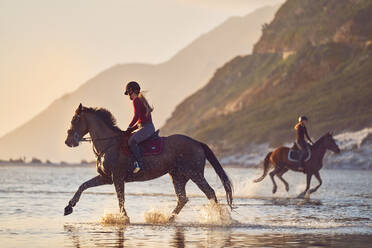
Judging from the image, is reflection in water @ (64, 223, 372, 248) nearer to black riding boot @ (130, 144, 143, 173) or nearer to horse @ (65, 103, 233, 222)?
black riding boot @ (130, 144, 143, 173)

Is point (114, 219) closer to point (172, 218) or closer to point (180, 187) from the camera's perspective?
point (172, 218)

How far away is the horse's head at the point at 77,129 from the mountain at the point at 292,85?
109207mm

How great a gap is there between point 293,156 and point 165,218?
1606cm

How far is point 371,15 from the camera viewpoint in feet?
543

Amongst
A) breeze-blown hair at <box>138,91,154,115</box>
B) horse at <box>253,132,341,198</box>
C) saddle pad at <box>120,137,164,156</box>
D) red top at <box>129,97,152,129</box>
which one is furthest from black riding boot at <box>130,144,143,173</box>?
horse at <box>253,132,341,198</box>

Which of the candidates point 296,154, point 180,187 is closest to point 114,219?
point 180,187

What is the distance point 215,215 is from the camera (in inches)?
821

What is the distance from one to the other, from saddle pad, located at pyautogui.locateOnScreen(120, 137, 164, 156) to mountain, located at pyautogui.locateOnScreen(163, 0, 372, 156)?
109 m

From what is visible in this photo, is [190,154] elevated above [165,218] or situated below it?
above

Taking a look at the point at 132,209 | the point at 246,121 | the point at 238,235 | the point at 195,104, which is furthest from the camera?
the point at 195,104

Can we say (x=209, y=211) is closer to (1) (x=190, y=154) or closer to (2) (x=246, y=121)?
(1) (x=190, y=154)

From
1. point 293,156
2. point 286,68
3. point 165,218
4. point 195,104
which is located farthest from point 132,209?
point 195,104

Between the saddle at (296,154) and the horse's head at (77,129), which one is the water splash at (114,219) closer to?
the horse's head at (77,129)

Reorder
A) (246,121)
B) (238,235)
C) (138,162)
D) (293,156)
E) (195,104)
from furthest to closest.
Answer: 1. (195,104)
2. (246,121)
3. (293,156)
4. (138,162)
5. (238,235)
